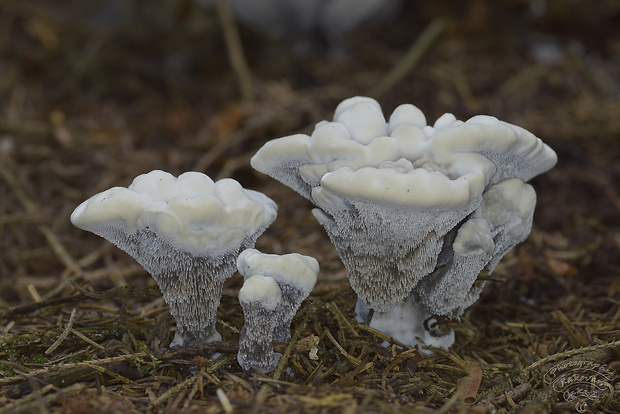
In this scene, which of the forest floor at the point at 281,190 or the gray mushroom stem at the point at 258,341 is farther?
the forest floor at the point at 281,190

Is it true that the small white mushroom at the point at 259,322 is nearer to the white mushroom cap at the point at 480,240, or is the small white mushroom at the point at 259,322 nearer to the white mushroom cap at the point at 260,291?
the white mushroom cap at the point at 260,291

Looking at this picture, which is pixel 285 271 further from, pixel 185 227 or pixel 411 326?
pixel 411 326

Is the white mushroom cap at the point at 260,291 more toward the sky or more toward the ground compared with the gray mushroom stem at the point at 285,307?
more toward the sky

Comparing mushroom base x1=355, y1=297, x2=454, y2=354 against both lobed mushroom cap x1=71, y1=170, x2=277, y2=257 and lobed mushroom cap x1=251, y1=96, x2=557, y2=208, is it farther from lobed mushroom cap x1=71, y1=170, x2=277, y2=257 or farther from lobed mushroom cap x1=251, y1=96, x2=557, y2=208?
lobed mushroom cap x1=71, y1=170, x2=277, y2=257

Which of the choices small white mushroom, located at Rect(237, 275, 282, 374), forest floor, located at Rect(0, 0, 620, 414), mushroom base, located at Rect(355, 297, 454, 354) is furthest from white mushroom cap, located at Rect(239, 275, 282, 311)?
mushroom base, located at Rect(355, 297, 454, 354)

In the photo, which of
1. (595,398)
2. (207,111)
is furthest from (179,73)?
(595,398)

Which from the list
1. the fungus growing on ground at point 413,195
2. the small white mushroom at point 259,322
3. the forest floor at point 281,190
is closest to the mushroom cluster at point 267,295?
the small white mushroom at point 259,322
